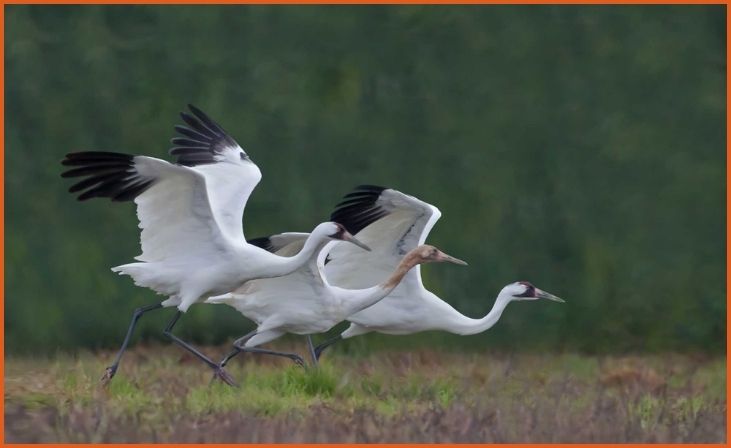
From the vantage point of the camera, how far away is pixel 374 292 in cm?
1047

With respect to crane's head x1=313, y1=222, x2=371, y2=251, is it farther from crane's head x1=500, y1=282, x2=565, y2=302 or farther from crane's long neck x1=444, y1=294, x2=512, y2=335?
crane's head x1=500, y1=282, x2=565, y2=302

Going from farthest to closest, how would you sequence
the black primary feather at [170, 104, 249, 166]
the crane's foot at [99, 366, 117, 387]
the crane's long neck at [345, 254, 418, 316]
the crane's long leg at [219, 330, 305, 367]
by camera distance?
the black primary feather at [170, 104, 249, 166] → the crane's long leg at [219, 330, 305, 367] → the crane's long neck at [345, 254, 418, 316] → the crane's foot at [99, 366, 117, 387]

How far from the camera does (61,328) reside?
13398mm

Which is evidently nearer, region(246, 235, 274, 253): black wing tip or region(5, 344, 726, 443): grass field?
region(5, 344, 726, 443): grass field

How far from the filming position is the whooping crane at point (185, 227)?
9.47m

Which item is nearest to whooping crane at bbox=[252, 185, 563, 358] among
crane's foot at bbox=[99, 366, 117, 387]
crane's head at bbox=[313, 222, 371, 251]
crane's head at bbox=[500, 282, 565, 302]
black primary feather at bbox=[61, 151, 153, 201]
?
crane's head at bbox=[500, 282, 565, 302]

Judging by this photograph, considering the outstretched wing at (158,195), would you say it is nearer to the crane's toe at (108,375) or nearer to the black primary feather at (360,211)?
the crane's toe at (108,375)

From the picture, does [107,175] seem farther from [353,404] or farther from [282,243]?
[282,243]

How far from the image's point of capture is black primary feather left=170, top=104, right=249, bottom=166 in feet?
36.8

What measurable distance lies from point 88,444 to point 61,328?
548 centimetres

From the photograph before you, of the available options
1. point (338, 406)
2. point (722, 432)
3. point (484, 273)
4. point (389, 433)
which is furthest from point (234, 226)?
point (484, 273)

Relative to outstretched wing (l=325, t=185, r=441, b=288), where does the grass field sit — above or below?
below

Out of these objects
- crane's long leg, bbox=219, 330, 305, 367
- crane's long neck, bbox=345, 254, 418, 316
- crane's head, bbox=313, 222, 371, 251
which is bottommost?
crane's long leg, bbox=219, 330, 305, 367

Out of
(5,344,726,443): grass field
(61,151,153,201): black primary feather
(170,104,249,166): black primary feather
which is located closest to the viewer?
(5,344,726,443): grass field
